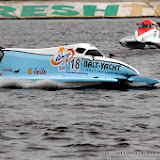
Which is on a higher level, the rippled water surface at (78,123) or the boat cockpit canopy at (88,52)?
the boat cockpit canopy at (88,52)

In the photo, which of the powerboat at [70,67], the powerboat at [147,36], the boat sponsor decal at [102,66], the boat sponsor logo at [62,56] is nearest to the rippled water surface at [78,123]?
the powerboat at [70,67]

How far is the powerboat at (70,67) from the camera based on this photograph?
20.1 meters

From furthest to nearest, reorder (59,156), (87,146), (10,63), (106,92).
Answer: (10,63), (106,92), (87,146), (59,156)

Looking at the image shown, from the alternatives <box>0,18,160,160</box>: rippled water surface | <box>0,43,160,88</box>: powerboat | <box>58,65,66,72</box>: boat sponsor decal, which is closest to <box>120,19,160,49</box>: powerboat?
<box>0,43,160,88</box>: powerboat

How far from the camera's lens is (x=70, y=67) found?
20.6 metres

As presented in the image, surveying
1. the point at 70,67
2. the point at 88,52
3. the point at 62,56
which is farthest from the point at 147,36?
the point at 70,67

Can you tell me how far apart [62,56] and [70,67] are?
63 centimetres

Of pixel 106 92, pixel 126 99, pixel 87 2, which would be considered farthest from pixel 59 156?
pixel 87 2

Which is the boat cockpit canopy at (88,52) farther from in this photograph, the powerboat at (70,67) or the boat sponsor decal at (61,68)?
the boat sponsor decal at (61,68)

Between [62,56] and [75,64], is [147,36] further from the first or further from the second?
[75,64]

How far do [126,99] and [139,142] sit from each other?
6242mm

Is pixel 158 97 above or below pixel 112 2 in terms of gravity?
below

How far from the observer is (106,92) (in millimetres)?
19594

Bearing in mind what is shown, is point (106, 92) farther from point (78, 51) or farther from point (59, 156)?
point (59, 156)
